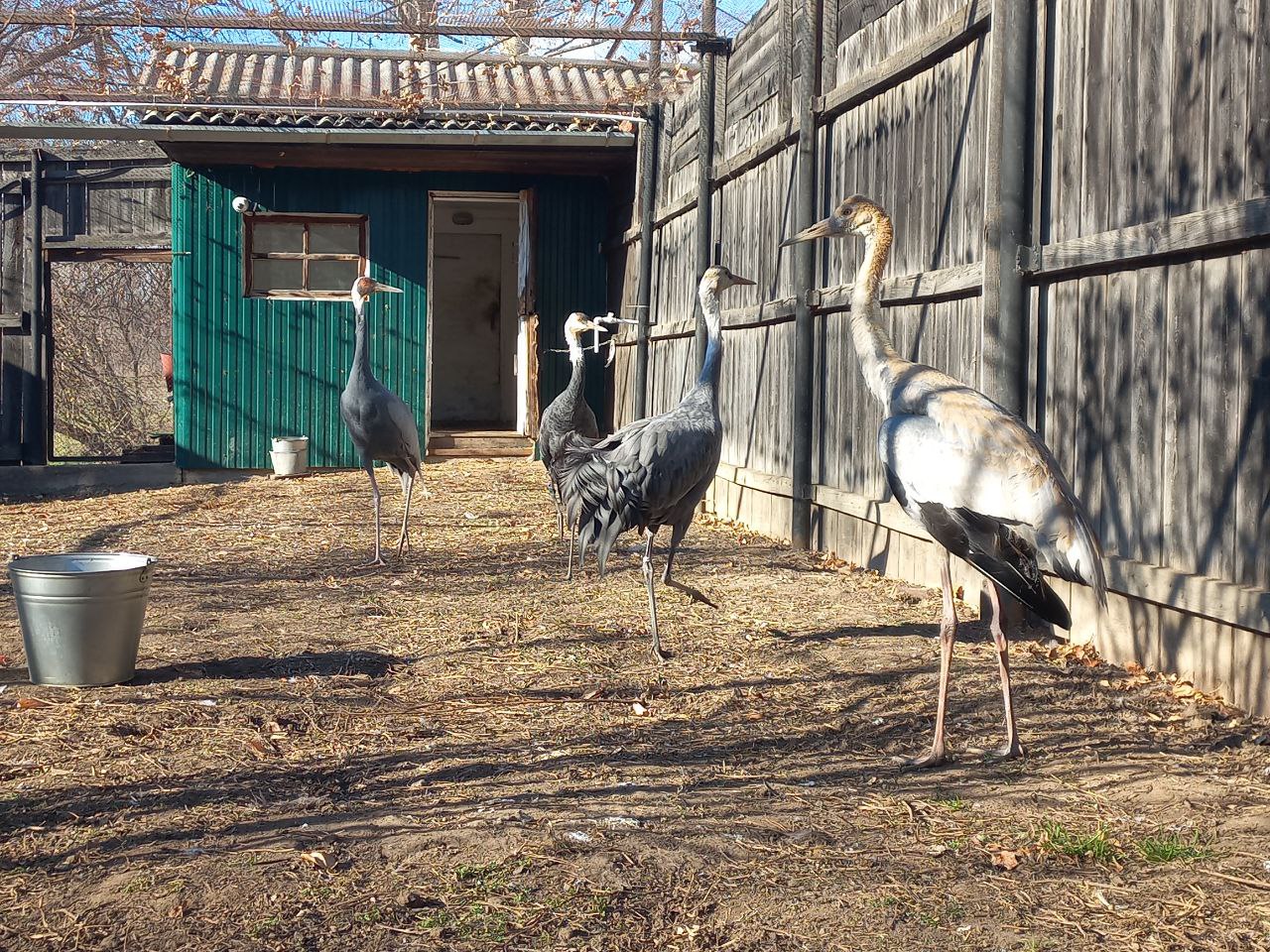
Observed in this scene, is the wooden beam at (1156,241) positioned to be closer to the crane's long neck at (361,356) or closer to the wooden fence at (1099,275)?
the wooden fence at (1099,275)

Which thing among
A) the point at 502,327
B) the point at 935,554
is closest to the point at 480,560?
the point at 935,554

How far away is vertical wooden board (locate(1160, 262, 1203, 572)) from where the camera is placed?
4.75m

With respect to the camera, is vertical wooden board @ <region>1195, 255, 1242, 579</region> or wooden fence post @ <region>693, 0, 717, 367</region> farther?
wooden fence post @ <region>693, 0, 717, 367</region>

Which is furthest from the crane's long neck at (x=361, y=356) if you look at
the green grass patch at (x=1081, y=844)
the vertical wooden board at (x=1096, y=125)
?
the green grass patch at (x=1081, y=844)

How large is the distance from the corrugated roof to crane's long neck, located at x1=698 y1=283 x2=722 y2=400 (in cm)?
707

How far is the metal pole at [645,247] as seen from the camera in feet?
41.0

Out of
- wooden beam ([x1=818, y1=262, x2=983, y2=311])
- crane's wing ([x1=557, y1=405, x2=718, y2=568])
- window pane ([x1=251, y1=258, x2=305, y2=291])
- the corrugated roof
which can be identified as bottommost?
crane's wing ([x1=557, y1=405, x2=718, y2=568])

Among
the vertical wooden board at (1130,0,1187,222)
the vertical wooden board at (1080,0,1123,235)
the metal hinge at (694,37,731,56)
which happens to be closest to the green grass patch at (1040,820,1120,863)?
the vertical wooden board at (1130,0,1187,222)

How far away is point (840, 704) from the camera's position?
16.8 feet

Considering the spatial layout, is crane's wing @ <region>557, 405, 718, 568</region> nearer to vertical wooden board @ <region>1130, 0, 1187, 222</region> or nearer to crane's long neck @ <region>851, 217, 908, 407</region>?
crane's long neck @ <region>851, 217, 908, 407</region>

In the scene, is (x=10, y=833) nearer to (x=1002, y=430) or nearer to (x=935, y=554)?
(x=1002, y=430)

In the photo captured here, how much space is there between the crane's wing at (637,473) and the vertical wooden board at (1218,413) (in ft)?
7.75

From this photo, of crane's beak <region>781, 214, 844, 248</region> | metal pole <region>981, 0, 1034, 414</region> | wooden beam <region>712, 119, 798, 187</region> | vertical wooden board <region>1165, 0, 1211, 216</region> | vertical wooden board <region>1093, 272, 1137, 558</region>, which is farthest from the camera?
wooden beam <region>712, 119, 798, 187</region>

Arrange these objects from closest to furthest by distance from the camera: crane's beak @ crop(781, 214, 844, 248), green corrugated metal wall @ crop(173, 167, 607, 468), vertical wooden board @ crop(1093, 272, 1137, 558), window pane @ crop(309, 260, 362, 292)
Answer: vertical wooden board @ crop(1093, 272, 1137, 558)
crane's beak @ crop(781, 214, 844, 248)
green corrugated metal wall @ crop(173, 167, 607, 468)
window pane @ crop(309, 260, 362, 292)
